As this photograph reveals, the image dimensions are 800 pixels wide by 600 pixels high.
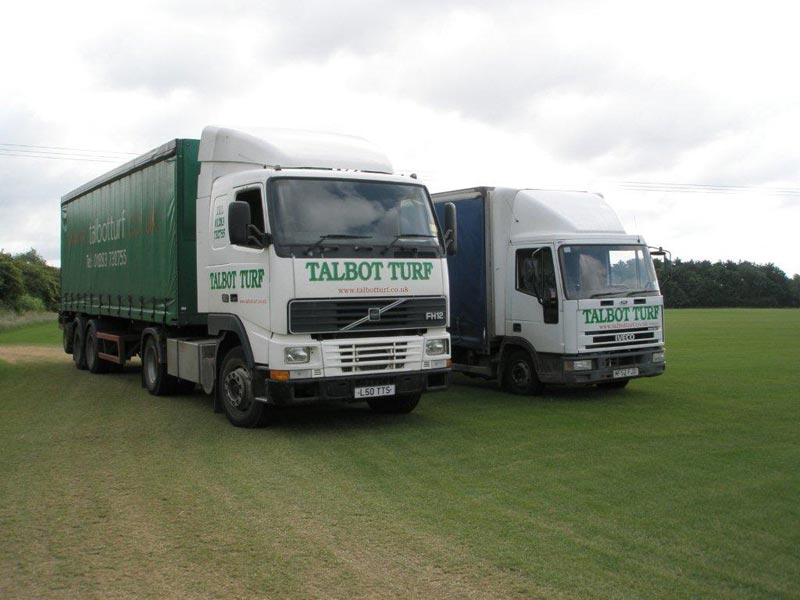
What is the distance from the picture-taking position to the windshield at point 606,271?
13.1m

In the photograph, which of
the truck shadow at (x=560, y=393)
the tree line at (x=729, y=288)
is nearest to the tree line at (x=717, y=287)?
the tree line at (x=729, y=288)

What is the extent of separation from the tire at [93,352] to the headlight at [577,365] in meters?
10.2

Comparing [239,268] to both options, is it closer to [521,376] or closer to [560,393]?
[521,376]

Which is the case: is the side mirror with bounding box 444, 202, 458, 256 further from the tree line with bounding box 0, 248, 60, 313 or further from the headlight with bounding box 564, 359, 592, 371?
the tree line with bounding box 0, 248, 60, 313

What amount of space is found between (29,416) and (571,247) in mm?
8620

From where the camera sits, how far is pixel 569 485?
747 centimetres

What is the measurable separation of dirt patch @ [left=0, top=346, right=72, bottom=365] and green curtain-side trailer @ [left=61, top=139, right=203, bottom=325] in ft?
10.8

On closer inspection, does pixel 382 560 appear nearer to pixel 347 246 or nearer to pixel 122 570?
pixel 122 570

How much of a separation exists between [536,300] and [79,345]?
11340mm

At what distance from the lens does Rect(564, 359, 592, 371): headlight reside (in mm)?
12914

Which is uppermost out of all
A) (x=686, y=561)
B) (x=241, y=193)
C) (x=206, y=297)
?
(x=241, y=193)

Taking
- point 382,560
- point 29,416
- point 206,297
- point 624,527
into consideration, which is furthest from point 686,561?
point 29,416

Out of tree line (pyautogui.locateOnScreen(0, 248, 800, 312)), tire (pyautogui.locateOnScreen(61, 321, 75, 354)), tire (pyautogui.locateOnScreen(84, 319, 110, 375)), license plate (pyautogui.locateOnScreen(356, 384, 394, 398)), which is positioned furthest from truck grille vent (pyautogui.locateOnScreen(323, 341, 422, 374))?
tree line (pyautogui.locateOnScreen(0, 248, 800, 312))

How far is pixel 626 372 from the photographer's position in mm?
13336
